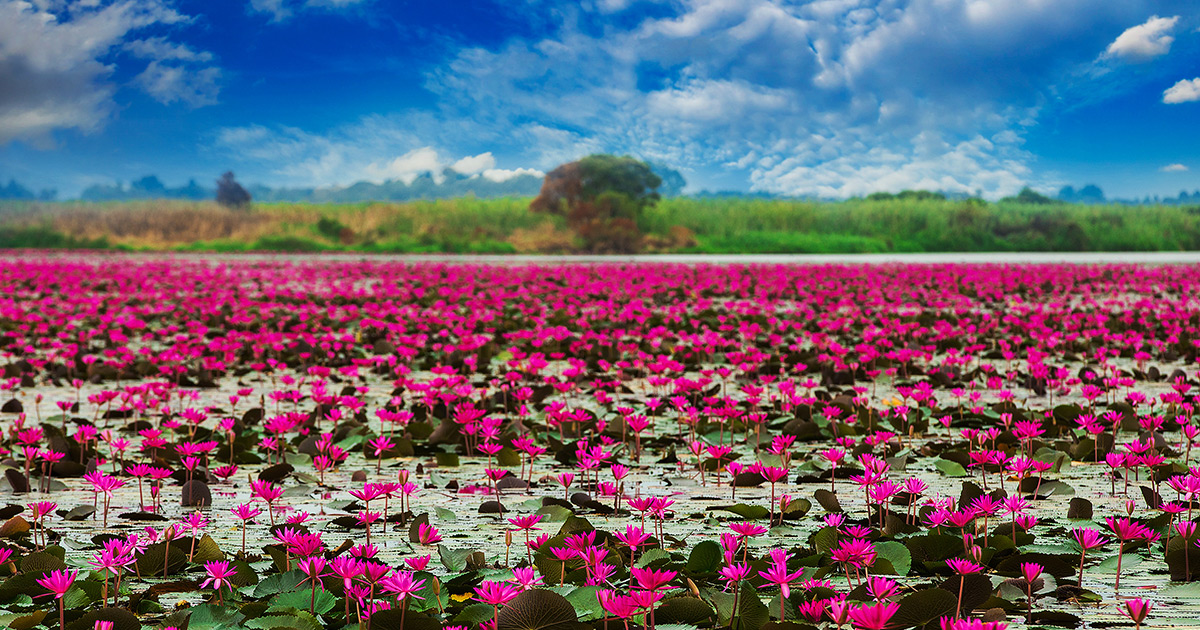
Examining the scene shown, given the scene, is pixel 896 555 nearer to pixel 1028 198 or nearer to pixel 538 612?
pixel 538 612

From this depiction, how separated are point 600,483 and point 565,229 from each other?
36.7 metres

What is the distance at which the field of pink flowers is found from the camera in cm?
203

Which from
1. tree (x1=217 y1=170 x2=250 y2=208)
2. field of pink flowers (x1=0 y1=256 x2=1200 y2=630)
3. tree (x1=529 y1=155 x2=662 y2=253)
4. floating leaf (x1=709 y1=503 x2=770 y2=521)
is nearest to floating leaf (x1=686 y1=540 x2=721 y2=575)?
field of pink flowers (x1=0 y1=256 x2=1200 y2=630)

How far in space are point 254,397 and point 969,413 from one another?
13.5 ft

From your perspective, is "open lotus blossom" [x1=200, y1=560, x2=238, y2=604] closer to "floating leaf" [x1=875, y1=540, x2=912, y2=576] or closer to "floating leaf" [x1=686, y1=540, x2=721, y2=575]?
"floating leaf" [x1=686, y1=540, x2=721, y2=575]

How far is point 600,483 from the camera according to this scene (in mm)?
3443

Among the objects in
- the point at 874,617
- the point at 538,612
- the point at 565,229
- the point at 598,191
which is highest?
the point at 598,191

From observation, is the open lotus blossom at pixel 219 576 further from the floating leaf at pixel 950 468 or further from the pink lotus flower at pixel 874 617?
the floating leaf at pixel 950 468

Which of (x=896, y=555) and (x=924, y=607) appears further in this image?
(x=896, y=555)

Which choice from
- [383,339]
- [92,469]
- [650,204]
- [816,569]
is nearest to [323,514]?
[92,469]

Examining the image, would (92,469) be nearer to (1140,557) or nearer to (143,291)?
(1140,557)

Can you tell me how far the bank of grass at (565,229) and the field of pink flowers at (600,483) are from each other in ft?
100

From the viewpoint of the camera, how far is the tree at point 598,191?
3791 cm

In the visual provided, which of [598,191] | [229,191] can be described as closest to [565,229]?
[598,191]
